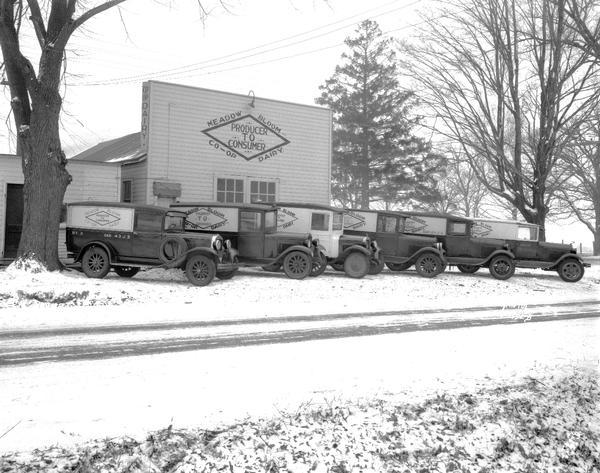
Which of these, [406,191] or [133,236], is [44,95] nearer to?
[133,236]

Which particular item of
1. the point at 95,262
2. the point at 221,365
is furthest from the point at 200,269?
the point at 221,365

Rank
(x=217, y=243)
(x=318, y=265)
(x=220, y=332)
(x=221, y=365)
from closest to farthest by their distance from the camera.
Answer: (x=221, y=365)
(x=220, y=332)
(x=217, y=243)
(x=318, y=265)

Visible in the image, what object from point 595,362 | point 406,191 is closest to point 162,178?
point 595,362

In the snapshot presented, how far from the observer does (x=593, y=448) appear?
451 centimetres

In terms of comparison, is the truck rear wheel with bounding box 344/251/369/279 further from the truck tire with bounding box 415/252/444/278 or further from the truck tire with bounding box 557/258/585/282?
the truck tire with bounding box 557/258/585/282

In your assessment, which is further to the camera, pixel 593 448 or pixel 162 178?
pixel 162 178

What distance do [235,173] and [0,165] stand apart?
7.62 m

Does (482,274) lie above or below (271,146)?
below

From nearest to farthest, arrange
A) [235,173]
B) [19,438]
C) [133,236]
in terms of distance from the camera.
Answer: [19,438] < [133,236] < [235,173]

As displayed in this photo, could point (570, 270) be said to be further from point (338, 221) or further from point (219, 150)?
point (219, 150)

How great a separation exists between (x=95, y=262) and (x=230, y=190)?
7300 millimetres

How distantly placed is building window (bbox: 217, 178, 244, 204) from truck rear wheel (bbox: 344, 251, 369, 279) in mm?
5641

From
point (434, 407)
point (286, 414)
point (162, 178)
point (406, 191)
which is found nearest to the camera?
point (286, 414)

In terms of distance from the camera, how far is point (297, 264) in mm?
14859
